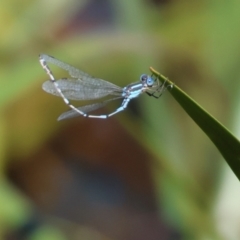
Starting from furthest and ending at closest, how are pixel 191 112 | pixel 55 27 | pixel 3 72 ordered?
pixel 55 27, pixel 3 72, pixel 191 112

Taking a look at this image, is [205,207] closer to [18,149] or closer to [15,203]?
[15,203]

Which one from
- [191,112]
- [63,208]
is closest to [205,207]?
[63,208]

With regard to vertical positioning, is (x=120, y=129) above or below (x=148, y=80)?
above

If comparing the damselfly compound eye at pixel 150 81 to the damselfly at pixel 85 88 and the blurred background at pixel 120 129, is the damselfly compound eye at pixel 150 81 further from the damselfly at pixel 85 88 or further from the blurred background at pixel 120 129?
the blurred background at pixel 120 129

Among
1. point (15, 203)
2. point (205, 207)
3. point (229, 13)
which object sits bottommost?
point (205, 207)

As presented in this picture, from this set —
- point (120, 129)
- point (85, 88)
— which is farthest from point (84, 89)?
point (120, 129)

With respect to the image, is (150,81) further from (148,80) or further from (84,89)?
(84,89)

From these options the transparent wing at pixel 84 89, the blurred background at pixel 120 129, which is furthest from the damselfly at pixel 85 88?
the blurred background at pixel 120 129

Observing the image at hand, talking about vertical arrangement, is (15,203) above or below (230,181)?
above
